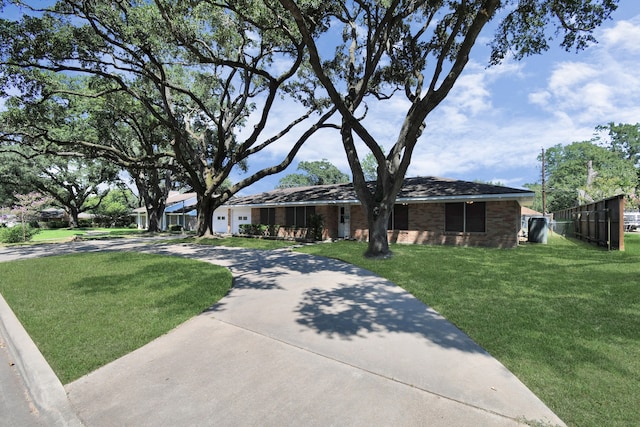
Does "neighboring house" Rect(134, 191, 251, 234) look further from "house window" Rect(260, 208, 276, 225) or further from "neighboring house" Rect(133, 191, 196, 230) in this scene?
→ "house window" Rect(260, 208, 276, 225)

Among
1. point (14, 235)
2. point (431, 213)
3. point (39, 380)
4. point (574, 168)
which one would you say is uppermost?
point (574, 168)

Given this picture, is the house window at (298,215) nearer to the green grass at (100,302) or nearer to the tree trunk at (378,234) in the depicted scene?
the tree trunk at (378,234)

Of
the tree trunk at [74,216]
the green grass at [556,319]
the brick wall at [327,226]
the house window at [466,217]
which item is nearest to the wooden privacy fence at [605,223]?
the green grass at [556,319]

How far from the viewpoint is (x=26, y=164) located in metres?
30.6

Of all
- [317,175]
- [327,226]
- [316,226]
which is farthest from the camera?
[317,175]

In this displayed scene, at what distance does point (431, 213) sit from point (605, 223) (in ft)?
23.2

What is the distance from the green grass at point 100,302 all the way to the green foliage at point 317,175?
170 feet

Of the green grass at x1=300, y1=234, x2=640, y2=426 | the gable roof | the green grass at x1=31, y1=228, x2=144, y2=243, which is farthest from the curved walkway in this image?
the green grass at x1=31, y1=228, x2=144, y2=243

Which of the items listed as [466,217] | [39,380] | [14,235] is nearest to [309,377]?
[39,380]

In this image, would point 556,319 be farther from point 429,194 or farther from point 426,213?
point 426,213

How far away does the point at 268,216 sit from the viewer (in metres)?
21.9

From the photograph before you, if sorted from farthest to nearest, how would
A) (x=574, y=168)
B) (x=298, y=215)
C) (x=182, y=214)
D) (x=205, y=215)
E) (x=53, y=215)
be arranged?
(x=53, y=215) < (x=574, y=168) < (x=182, y=214) < (x=298, y=215) < (x=205, y=215)

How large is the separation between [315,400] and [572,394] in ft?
7.44

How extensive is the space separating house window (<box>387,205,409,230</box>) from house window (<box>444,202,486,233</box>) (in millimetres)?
1990
